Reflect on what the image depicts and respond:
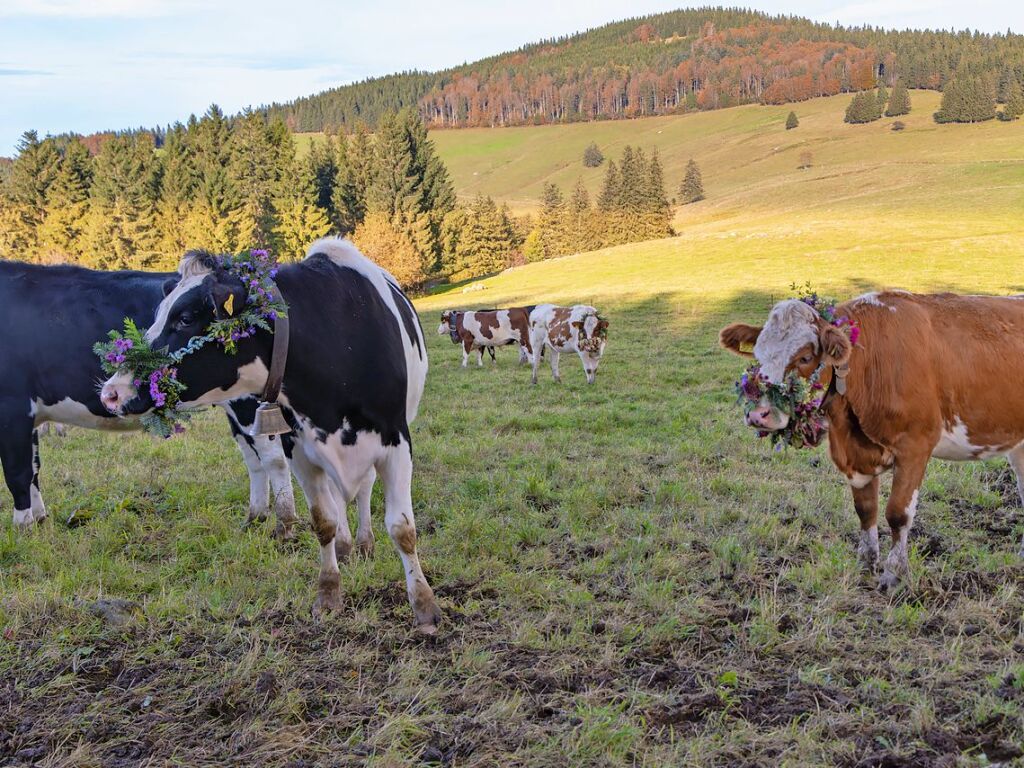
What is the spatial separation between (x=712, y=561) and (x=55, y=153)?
62.5 metres

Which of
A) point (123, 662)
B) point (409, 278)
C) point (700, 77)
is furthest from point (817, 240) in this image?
point (700, 77)

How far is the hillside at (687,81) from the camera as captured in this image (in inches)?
5472

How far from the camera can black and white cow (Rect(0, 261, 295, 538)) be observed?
21.1ft

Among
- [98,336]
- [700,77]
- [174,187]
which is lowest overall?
[98,336]

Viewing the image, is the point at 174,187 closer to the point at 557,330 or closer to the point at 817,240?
the point at 817,240

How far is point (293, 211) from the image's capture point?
5238 centimetres

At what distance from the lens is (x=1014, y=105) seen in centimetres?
8975

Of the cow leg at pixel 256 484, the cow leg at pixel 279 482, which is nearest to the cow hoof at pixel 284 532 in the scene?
the cow leg at pixel 279 482

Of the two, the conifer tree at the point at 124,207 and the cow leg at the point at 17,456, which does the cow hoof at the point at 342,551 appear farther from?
the conifer tree at the point at 124,207

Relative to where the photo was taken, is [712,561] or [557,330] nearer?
[712,561]

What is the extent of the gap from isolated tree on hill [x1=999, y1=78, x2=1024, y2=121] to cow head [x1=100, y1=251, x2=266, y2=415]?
4205 inches

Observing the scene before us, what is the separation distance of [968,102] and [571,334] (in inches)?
3859

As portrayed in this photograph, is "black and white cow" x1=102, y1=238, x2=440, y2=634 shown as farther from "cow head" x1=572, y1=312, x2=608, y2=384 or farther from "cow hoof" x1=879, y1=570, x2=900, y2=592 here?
"cow head" x1=572, y1=312, x2=608, y2=384

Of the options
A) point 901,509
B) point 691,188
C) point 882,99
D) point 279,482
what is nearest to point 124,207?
point 279,482
